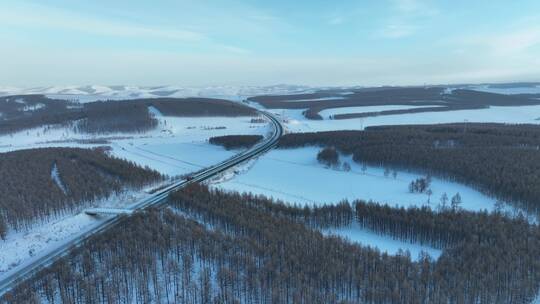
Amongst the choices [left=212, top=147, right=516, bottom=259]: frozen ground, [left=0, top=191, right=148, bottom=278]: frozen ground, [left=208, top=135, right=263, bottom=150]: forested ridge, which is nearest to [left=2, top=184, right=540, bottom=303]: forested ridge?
[left=212, top=147, right=516, bottom=259]: frozen ground

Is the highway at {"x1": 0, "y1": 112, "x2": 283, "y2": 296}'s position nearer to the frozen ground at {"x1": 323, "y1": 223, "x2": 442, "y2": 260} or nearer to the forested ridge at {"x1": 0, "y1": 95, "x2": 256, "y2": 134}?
the frozen ground at {"x1": 323, "y1": 223, "x2": 442, "y2": 260}

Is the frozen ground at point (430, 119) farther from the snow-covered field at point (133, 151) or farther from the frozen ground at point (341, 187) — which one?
the frozen ground at point (341, 187)

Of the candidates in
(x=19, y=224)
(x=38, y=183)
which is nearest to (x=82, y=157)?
(x=38, y=183)

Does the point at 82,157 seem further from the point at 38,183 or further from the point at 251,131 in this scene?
the point at 251,131

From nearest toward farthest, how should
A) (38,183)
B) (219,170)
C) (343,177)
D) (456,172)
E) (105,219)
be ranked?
(105,219) < (38,183) < (456,172) < (343,177) < (219,170)

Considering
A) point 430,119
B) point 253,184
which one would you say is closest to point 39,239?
point 253,184

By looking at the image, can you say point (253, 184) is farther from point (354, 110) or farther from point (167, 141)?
point (354, 110)
